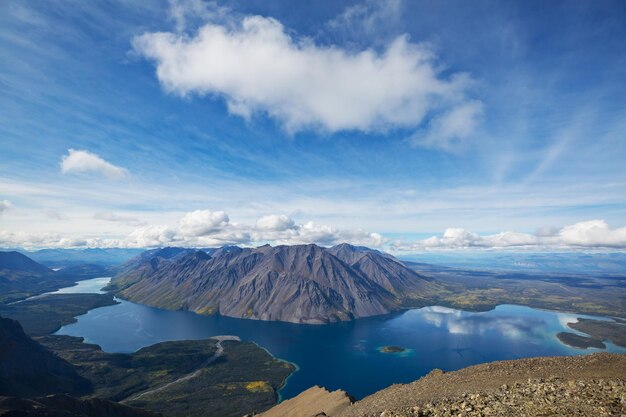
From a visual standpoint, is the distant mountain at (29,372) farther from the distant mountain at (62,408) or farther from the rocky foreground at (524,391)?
the rocky foreground at (524,391)

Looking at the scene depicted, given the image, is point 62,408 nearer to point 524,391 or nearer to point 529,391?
point 524,391

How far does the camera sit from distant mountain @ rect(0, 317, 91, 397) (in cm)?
16362

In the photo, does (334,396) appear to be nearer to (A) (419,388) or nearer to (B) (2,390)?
(A) (419,388)

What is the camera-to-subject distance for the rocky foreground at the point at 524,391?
106 ft

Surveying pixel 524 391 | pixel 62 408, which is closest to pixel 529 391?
pixel 524 391

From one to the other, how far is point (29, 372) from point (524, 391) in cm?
23508

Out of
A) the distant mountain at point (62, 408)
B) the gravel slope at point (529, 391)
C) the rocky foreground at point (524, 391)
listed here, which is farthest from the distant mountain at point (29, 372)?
the gravel slope at point (529, 391)

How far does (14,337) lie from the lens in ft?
636

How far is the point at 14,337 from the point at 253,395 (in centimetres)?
14408

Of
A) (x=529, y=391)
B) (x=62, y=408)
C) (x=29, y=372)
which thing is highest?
(x=529, y=391)

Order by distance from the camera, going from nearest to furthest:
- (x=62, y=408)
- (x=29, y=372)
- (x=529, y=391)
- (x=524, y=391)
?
(x=529, y=391) < (x=524, y=391) < (x=62, y=408) < (x=29, y=372)

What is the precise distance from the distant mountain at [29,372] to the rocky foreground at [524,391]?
632ft

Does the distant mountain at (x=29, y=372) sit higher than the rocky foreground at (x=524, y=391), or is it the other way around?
the rocky foreground at (x=524, y=391)

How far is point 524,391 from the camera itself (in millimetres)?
38031
